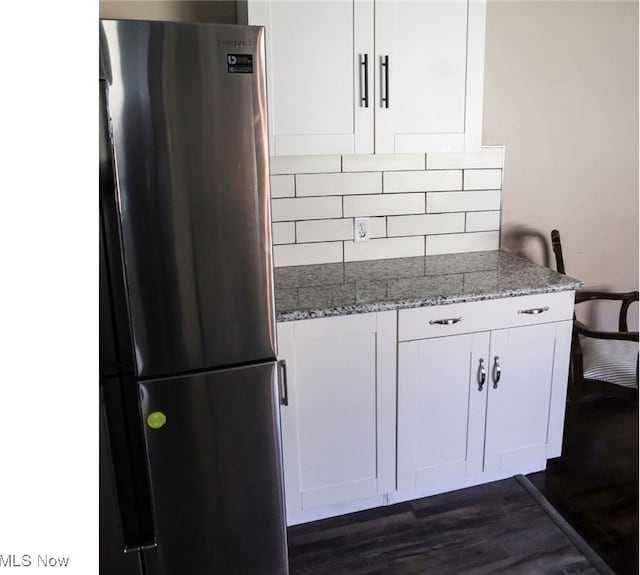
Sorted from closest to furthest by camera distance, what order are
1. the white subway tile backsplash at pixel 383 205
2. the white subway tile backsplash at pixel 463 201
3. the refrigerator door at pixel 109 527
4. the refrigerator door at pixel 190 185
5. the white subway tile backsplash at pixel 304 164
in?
the refrigerator door at pixel 190 185
the refrigerator door at pixel 109 527
the white subway tile backsplash at pixel 304 164
the white subway tile backsplash at pixel 383 205
the white subway tile backsplash at pixel 463 201

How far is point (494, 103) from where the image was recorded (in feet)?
7.48

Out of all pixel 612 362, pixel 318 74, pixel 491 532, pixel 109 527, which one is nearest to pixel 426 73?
pixel 318 74

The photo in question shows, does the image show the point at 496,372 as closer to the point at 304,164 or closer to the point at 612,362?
the point at 612,362

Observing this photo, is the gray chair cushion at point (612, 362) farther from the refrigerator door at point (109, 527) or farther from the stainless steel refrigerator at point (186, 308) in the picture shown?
the refrigerator door at point (109, 527)

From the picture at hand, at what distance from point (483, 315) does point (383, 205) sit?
0.66 metres

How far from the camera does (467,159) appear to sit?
2281mm

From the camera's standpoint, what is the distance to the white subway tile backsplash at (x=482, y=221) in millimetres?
2359

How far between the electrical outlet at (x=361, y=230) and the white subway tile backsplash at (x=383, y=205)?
28mm

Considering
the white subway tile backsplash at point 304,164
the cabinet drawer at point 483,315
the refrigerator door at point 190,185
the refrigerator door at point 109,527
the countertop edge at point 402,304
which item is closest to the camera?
the refrigerator door at point 190,185

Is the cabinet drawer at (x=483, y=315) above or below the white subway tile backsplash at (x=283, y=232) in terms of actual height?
below

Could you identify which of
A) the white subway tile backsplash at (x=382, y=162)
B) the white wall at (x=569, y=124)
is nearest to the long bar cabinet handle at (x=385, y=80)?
the white subway tile backsplash at (x=382, y=162)
